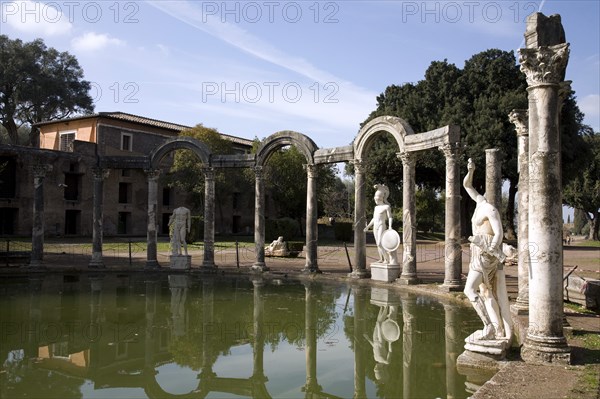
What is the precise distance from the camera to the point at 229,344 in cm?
834

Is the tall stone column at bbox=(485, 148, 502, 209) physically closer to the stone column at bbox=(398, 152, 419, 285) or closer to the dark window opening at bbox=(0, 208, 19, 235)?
the stone column at bbox=(398, 152, 419, 285)

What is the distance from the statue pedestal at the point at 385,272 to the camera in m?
15.1

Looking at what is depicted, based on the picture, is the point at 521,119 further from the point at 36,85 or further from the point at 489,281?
the point at 36,85

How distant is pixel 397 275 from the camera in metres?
15.4

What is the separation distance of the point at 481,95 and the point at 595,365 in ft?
92.8

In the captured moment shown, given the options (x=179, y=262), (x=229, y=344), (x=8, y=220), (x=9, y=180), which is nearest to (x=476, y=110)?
(x=179, y=262)

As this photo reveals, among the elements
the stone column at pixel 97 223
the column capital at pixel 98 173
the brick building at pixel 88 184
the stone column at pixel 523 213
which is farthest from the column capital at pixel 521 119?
the brick building at pixel 88 184

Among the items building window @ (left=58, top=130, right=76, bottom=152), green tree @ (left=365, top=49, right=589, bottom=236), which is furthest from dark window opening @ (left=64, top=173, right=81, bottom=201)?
green tree @ (left=365, top=49, right=589, bottom=236)

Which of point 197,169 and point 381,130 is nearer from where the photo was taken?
point 381,130

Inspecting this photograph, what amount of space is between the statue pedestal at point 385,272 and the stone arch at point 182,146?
26.5ft

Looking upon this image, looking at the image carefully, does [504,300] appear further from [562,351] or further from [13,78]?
[13,78]

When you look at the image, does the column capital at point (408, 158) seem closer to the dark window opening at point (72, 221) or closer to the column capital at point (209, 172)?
the column capital at point (209, 172)

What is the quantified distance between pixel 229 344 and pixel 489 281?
4328mm

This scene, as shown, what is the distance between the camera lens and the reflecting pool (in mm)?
6328
